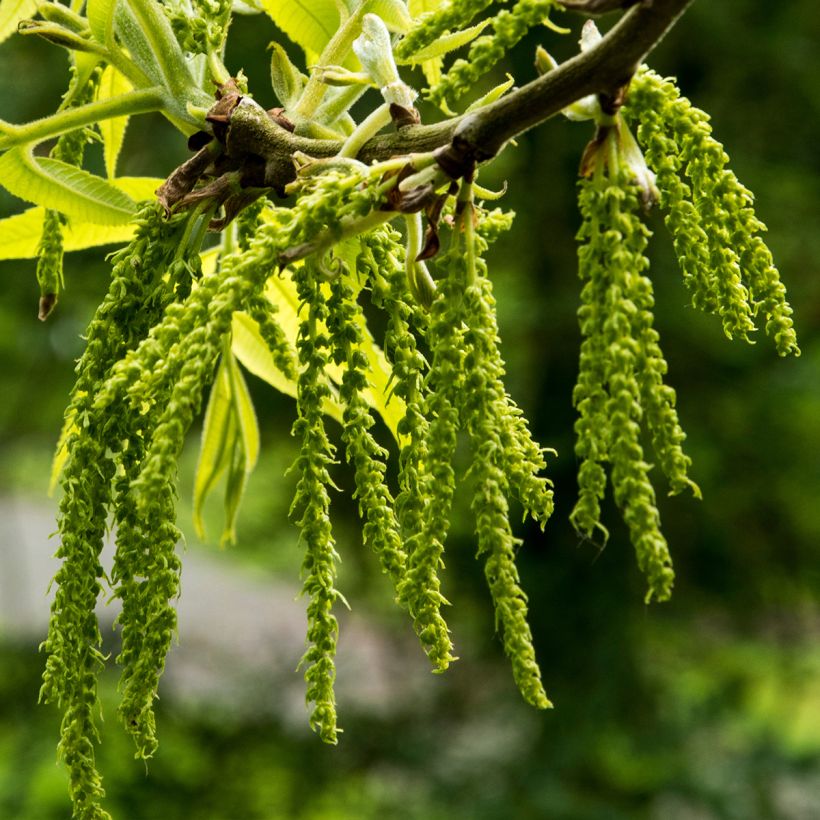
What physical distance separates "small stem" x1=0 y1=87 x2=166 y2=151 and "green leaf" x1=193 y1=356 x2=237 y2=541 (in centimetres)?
33

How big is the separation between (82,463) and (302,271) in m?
0.18

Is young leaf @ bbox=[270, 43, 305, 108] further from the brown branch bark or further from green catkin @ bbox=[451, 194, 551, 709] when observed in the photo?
green catkin @ bbox=[451, 194, 551, 709]

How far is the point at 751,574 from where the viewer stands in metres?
3.81

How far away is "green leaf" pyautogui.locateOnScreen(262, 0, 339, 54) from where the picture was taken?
0.84 meters

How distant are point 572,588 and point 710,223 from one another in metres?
3.11

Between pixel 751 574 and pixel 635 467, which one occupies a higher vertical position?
pixel 751 574

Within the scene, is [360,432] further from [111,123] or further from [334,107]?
[111,123]

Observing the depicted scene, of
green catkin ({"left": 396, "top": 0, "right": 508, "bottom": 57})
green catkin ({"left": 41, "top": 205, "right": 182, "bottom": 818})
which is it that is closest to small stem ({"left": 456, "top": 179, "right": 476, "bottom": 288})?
green catkin ({"left": 396, "top": 0, "right": 508, "bottom": 57})

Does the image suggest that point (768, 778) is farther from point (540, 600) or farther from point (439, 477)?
point (439, 477)

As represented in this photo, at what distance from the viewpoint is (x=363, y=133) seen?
67cm

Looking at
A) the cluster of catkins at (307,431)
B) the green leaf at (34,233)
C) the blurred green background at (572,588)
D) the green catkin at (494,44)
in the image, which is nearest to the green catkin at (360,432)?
the cluster of catkins at (307,431)

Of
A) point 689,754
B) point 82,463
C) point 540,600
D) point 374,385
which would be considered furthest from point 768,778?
point 82,463

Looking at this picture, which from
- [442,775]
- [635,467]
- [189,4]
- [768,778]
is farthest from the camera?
[442,775]

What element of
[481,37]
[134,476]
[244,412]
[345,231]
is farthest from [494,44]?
[244,412]
